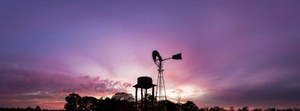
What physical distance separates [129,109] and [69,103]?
39.6m

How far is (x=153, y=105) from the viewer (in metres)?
41.2

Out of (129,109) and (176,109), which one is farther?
(129,109)

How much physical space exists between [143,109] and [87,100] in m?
56.6

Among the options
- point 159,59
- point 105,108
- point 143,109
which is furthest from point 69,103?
point 159,59

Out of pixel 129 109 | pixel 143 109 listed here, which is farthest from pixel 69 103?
pixel 143 109

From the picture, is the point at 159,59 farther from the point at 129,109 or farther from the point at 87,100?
the point at 87,100

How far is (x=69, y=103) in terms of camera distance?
98.1 metres

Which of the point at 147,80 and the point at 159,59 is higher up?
the point at 159,59

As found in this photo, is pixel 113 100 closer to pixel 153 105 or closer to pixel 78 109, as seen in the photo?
Result: pixel 78 109

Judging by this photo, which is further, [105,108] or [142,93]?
[105,108]

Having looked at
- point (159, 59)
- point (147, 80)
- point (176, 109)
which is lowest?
point (176, 109)

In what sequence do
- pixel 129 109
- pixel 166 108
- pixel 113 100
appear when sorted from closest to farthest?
pixel 166 108
pixel 129 109
pixel 113 100

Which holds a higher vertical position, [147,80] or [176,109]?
[147,80]

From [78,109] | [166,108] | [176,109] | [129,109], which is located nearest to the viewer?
[166,108]
